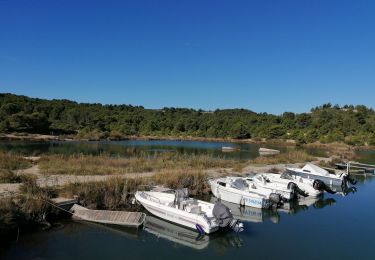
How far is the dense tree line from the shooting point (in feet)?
252

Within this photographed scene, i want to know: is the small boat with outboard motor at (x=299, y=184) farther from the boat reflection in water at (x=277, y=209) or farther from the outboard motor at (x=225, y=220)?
the outboard motor at (x=225, y=220)

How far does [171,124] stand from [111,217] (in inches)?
3951

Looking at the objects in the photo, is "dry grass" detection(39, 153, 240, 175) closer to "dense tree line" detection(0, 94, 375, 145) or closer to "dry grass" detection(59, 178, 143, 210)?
"dry grass" detection(59, 178, 143, 210)

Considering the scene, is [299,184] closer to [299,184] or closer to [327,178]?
[299,184]

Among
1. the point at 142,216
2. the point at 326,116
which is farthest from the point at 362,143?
the point at 142,216

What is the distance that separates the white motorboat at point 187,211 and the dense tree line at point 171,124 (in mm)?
62483

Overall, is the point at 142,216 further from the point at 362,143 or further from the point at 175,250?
the point at 362,143

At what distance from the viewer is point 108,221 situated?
1347cm

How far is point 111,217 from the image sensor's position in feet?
44.5

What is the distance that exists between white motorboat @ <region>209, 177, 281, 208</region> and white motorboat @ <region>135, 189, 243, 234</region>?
4.19 metres

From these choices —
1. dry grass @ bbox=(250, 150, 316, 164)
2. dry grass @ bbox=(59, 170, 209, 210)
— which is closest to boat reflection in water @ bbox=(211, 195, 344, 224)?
dry grass @ bbox=(59, 170, 209, 210)

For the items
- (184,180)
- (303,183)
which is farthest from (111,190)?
(303,183)

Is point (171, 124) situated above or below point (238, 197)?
above

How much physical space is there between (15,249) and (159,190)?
7491 millimetres
